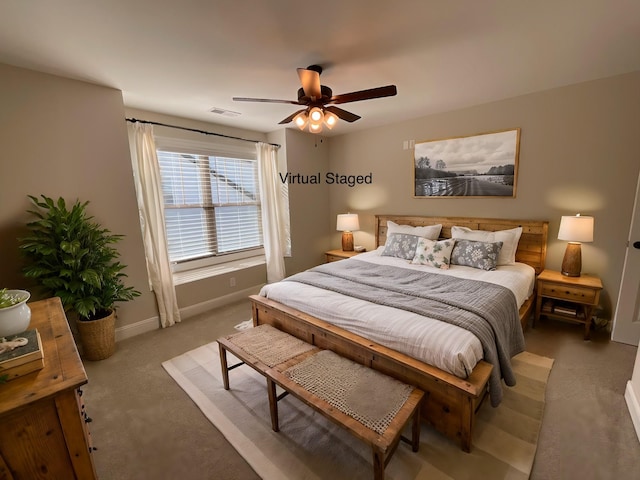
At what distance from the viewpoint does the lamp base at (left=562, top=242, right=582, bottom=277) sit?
9.02 feet

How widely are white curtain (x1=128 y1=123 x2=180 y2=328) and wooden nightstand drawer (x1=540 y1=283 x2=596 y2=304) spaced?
3.95 m

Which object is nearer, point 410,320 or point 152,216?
point 410,320

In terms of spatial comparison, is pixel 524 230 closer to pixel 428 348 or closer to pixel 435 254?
pixel 435 254

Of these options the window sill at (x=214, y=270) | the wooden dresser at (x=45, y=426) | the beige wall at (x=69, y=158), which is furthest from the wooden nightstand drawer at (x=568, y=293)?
the beige wall at (x=69, y=158)

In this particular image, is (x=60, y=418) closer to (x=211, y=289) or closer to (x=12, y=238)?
(x=12, y=238)

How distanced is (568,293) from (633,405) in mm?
1115

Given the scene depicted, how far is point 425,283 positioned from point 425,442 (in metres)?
1.23

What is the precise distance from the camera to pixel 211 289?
3.67m

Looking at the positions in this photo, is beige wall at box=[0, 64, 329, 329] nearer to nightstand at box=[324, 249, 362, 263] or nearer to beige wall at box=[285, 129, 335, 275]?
beige wall at box=[285, 129, 335, 275]

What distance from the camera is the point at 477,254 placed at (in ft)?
9.59

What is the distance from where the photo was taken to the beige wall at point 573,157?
2.57 meters

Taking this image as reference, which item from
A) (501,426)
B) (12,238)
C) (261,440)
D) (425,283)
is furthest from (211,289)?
(501,426)

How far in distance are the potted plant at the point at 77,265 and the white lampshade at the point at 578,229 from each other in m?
4.13

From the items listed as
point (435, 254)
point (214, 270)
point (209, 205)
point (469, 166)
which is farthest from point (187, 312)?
point (469, 166)
